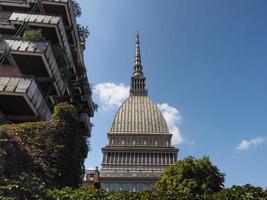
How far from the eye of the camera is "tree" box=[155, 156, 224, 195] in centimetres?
3950

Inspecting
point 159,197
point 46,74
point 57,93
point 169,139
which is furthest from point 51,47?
point 169,139

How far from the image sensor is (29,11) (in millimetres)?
31234

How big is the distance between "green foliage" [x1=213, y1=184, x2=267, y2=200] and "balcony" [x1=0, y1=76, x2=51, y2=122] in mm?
12809

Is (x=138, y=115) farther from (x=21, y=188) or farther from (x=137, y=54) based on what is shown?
(x=21, y=188)

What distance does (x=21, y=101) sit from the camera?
2338cm

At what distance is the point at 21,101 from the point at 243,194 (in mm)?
14068

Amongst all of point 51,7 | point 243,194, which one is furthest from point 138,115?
point 243,194

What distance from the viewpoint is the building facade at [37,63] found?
23.7 m

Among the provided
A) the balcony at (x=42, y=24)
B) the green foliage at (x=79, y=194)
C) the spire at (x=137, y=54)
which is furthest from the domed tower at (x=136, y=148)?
the green foliage at (x=79, y=194)

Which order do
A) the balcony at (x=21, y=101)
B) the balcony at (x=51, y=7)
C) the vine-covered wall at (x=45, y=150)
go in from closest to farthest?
the vine-covered wall at (x=45, y=150) → the balcony at (x=21, y=101) → the balcony at (x=51, y=7)

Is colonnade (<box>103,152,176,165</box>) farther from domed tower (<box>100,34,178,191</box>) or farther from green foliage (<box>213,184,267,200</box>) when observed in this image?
green foliage (<box>213,184,267,200</box>)

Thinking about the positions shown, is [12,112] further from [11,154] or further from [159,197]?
[159,197]

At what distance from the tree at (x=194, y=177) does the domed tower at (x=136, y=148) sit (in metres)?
60.4

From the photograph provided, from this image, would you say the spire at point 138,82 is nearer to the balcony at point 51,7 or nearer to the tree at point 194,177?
the tree at point 194,177
